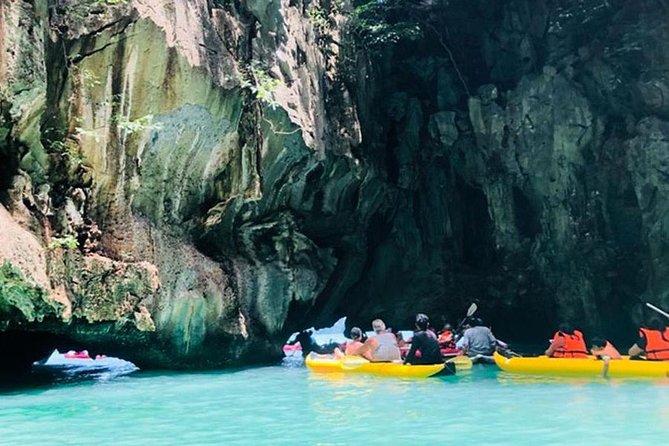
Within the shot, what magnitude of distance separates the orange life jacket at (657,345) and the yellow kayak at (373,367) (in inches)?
131

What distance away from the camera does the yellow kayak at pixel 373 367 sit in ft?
35.7

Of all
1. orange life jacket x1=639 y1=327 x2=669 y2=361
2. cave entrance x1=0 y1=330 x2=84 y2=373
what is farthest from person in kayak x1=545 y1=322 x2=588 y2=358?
cave entrance x1=0 y1=330 x2=84 y2=373

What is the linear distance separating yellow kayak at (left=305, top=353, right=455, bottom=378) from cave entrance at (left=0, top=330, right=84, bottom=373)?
5.24 m

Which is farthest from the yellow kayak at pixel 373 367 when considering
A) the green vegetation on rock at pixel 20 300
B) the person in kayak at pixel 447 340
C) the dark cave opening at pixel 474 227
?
the dark cave opening at pixel 474 227

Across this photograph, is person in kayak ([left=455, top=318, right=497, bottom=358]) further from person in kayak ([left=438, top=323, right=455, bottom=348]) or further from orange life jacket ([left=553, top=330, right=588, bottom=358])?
orange life jacket ([left=553, top=330, right=588, bottom=358])

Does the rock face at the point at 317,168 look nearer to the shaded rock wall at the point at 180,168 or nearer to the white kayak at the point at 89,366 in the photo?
the shaded rock wall at the point at 180,168

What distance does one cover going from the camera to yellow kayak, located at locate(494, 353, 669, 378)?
10586 mm

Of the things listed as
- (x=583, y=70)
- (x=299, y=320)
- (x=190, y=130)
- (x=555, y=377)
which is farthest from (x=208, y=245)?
(x=583, y=70)

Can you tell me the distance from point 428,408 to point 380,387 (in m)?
2.28

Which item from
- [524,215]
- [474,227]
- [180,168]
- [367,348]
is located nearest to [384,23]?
[524,215]

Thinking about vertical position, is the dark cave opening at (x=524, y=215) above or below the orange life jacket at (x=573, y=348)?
above

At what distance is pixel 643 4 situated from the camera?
17.0 metres

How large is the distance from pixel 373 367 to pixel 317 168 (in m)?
5.09

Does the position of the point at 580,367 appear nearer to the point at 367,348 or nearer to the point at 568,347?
the point at 568,347
